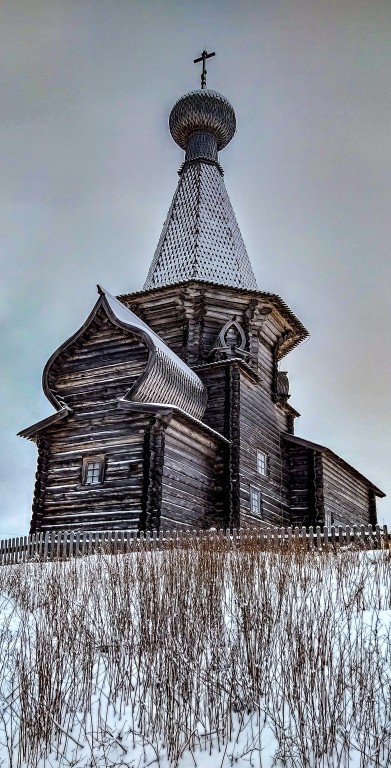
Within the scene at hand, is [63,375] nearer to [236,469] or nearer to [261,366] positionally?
[236,469]

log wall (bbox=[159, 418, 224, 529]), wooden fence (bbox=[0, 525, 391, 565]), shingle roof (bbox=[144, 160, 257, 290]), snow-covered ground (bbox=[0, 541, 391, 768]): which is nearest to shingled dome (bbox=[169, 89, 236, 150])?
shingle roof (bbox=[144, 160, 257, 290])

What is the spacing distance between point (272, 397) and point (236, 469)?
4659 millimetres

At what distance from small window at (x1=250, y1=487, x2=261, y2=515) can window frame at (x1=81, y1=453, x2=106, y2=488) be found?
504 cm

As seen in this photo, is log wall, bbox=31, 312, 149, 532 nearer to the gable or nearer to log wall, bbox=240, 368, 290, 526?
the gable

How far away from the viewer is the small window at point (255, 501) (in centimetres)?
1914

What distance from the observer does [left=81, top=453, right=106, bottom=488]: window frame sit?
1617 centimetres

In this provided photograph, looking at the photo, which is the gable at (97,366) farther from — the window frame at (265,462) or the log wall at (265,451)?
the window frame at (265,462)

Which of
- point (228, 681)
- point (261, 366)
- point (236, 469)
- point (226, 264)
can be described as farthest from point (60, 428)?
point (228, 681)

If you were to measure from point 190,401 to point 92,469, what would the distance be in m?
3.48

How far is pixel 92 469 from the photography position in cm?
1648

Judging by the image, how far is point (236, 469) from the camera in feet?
60.1

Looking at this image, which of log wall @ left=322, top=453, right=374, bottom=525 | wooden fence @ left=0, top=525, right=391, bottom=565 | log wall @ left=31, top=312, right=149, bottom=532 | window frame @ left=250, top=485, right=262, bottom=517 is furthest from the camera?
log wall @ left=322, top=453, right=374, bottom=525

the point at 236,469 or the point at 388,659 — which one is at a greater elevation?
the point at 236,469

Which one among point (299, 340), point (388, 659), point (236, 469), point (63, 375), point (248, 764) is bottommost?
point (248, 764)
